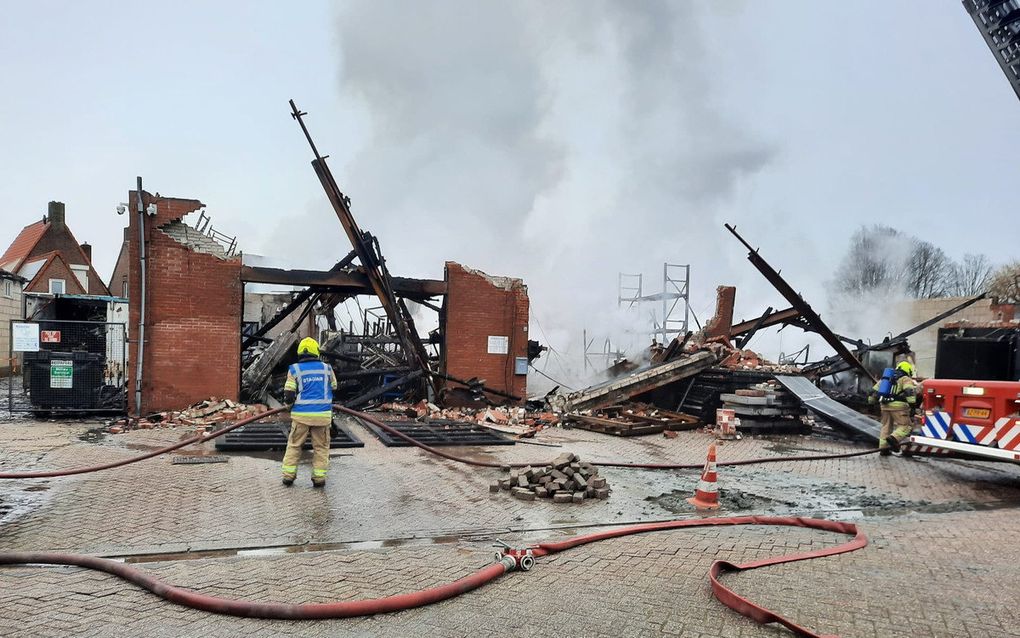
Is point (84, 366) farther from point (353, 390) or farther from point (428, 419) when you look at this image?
point (428, 419)

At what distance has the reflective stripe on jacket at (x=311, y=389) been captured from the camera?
22.1 ft

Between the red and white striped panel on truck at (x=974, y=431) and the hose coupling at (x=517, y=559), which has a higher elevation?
the red and white striped panel on truck at (x=974, y=431)

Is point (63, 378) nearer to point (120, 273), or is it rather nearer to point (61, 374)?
point (61, 374)

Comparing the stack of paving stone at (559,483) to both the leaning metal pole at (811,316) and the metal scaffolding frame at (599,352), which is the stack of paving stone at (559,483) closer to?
the leaning metal pole at (811,316)

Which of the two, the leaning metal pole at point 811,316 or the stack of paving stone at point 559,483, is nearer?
the stack of paving stone at point 559,483

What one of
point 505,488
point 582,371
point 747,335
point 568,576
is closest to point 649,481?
point 505,488

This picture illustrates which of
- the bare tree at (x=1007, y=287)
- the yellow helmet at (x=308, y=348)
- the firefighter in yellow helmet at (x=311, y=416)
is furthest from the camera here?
the bare tree at (x=1007, y=287)

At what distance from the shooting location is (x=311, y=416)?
6.70 meters

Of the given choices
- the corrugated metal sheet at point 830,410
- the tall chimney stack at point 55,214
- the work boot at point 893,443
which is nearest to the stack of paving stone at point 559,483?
the work boot at point 893,443

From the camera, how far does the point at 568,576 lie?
4145 mm

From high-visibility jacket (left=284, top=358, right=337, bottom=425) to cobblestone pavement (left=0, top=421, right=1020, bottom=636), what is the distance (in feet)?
2.62

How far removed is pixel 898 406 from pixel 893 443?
0.66 m

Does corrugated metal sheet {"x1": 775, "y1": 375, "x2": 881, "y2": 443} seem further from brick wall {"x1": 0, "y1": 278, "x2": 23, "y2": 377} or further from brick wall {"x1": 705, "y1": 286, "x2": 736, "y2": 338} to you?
brick wall {"x1": 0, "y1": 278, "x2": 23, "y2": 377}

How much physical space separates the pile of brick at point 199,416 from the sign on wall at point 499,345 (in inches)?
201
